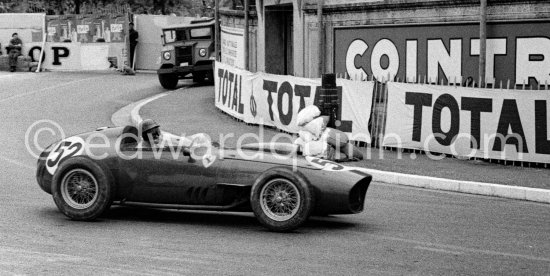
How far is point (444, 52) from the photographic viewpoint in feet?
63.6

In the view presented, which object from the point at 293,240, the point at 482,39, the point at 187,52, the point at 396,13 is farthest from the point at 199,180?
the point at 187,52

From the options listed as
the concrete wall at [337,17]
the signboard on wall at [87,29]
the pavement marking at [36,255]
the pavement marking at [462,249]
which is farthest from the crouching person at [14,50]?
the pavement marking at [462,249]

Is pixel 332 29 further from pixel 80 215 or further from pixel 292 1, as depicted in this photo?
pixel 80 215

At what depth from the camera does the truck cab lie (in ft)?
106

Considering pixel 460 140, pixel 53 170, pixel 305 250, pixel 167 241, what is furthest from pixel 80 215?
pixel 460 140

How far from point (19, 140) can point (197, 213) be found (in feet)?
29.8

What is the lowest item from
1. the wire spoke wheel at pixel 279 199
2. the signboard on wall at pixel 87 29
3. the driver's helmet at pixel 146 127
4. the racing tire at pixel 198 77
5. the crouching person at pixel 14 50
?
the wire spoke wheel at pixel 279 199

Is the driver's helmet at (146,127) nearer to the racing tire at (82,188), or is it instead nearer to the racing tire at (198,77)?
the racing tire at (82,188)

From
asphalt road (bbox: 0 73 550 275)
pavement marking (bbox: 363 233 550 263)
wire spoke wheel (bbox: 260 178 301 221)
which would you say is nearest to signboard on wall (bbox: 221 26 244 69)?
asphalt road (bbox: 0 73 550 275)

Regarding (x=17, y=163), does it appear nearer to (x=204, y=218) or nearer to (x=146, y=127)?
(x=146, y=127)

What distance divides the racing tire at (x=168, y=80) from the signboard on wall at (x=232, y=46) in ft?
6.17

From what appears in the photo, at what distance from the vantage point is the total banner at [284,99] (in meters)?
18.5

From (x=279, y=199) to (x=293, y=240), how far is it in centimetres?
51

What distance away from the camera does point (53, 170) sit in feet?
35.2
